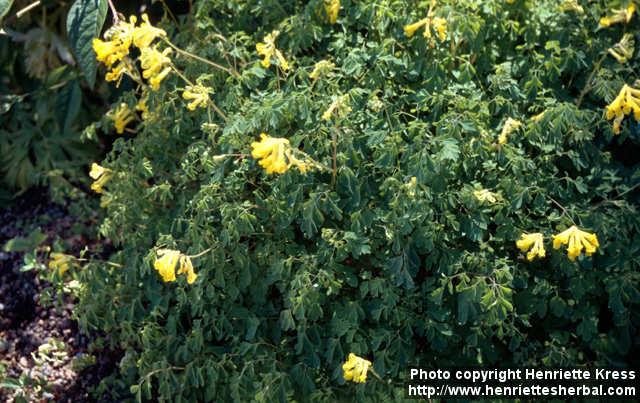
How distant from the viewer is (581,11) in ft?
8.90

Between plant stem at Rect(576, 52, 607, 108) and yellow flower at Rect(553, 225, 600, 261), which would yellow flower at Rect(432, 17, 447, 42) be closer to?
plant stem at Rect(576, 52, 607, 108)

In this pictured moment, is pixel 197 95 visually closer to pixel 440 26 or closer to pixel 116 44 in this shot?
pixel 116 44

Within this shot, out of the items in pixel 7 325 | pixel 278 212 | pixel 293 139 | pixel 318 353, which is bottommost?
pixel 7 325

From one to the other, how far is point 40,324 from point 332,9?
1.75m

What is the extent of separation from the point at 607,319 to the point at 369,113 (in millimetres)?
1158

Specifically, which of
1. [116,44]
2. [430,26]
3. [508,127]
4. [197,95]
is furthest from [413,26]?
[116,44]

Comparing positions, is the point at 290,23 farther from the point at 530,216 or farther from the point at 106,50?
the point at 530,216

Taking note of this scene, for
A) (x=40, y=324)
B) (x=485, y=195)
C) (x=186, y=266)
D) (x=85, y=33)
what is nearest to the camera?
(x=186, y=266)

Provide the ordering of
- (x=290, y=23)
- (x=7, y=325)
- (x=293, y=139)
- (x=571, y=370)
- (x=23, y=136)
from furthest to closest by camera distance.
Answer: (x=23, y=136) → (x=7, y=325) → (x=290, y=23) → (x=571, y=370) → (x=293, y=139)

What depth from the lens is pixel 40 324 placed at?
3371 millimetres

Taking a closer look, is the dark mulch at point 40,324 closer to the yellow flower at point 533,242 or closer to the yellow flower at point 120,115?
the yellow flower at point 120,115

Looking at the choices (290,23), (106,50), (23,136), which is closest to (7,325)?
(23,136)

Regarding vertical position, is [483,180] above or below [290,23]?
below

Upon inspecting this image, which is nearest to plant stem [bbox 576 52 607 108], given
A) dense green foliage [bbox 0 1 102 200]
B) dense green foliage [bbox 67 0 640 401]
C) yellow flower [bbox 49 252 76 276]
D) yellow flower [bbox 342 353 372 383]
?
dense green foliage [bbox 67 0 640 401]
